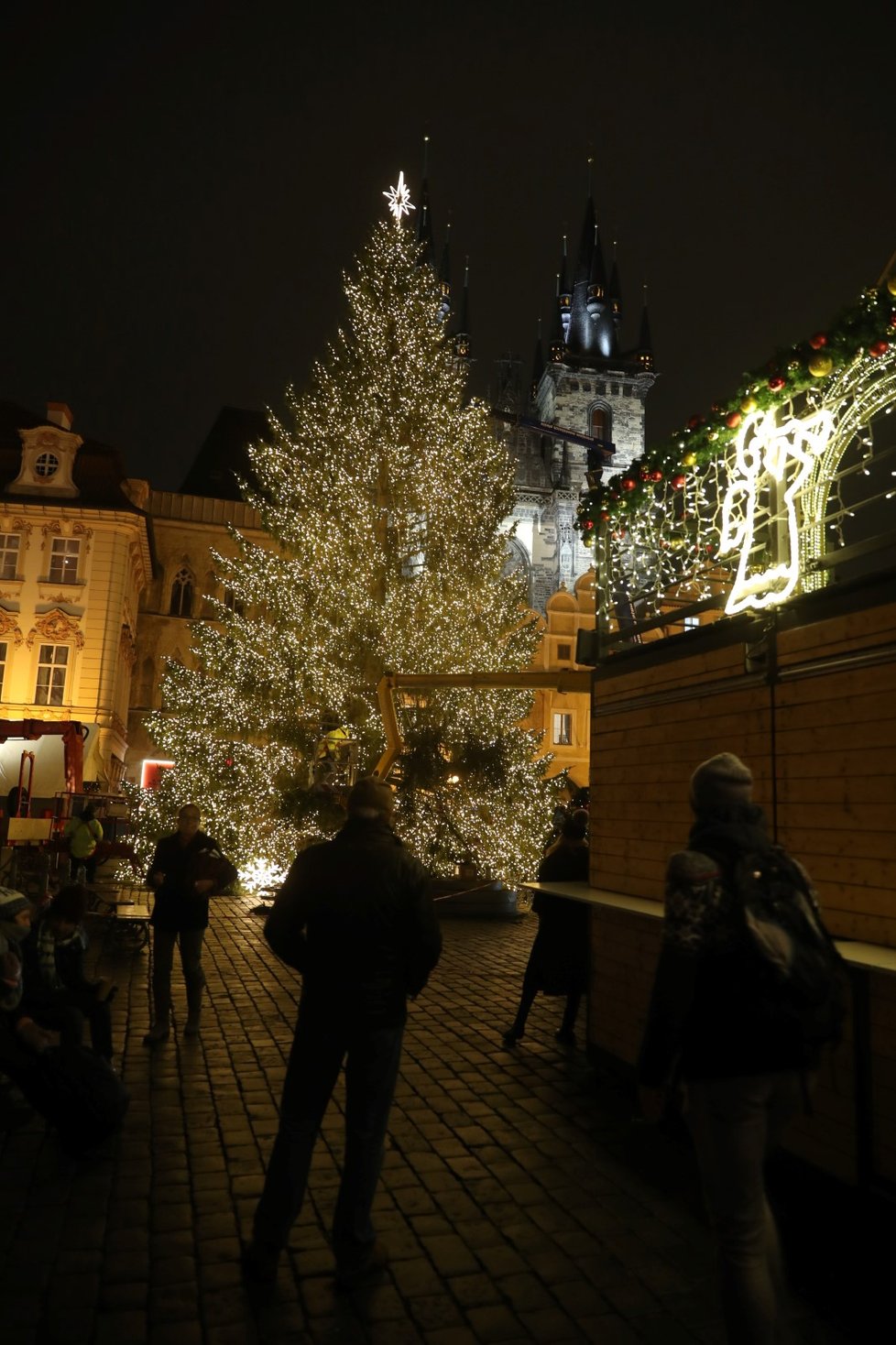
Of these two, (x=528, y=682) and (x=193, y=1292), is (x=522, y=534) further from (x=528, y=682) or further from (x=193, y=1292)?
(x=193, y=1292)

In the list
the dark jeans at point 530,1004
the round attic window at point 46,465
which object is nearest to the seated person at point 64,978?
the dark jeans at point 530,1004

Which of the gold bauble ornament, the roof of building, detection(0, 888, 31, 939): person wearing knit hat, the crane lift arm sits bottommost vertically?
detection(0, 888, 31, 939): person wearing knit hat

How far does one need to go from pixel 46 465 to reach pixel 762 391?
1225 inches

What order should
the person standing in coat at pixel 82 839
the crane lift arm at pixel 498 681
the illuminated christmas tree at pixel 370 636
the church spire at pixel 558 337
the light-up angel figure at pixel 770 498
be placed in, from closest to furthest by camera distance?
the light-up angel figure at pixel 770 498 < the crane lift arm at pixel 498 681 < the person standing in coat at pixel 82 839 < the illuminated christmas tree at pixel 370 636 < the church spire at pixel 558 337

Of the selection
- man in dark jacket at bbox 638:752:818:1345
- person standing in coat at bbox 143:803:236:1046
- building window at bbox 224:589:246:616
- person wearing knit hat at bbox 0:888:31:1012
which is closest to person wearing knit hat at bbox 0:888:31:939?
person wearing knit hat at bbox 0:888:31:1012

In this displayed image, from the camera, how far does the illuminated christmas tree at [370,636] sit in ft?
56.3

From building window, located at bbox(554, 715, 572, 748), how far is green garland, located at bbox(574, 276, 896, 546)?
31361 mm

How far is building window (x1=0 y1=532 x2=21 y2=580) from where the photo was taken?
30.8 metres

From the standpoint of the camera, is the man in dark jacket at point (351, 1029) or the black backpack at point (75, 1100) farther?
the black backpack at point (75, 1100)

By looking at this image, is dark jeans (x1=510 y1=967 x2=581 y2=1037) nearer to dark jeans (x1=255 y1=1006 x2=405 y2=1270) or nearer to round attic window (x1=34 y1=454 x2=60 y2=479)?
dark jeans (x1=255 y1=1006 x2=405 y2=1270)

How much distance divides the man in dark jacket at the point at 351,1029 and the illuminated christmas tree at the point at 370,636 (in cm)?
1207

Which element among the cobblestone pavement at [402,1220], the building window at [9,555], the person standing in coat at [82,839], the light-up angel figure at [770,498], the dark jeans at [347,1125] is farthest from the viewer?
the building window at [9,555]

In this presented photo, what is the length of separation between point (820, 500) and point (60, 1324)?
529cm

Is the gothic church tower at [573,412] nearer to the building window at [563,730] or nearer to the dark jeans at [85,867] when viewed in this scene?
the building window at [563,730]
